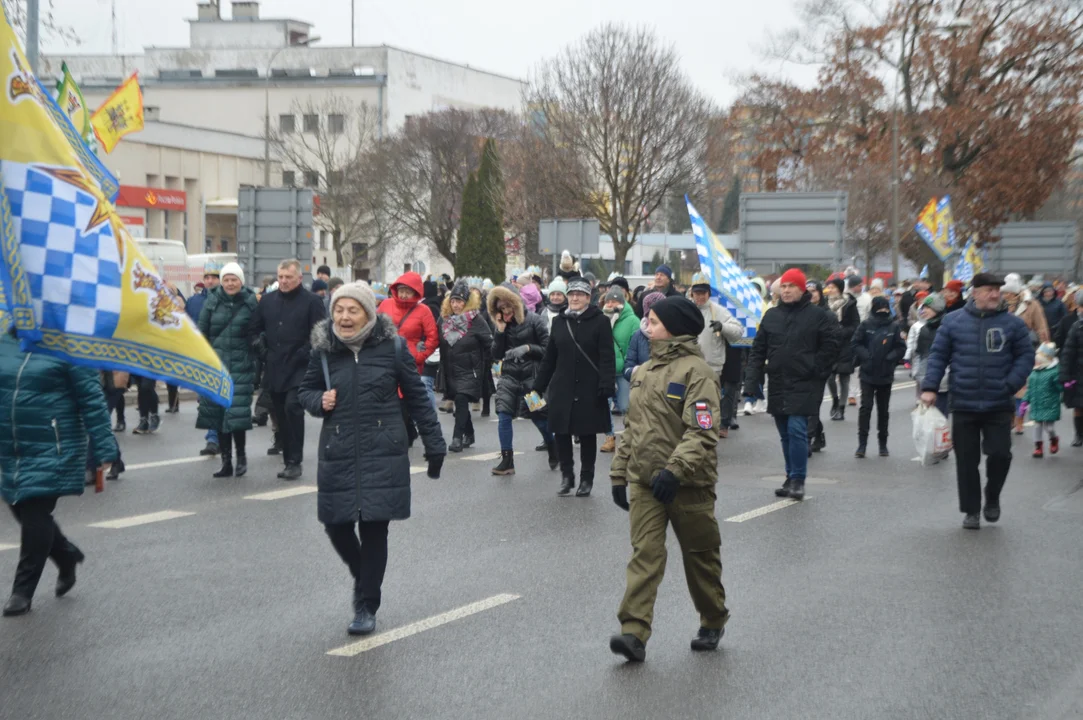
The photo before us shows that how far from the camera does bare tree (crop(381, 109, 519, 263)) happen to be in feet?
210

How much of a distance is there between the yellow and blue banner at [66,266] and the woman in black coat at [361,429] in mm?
583

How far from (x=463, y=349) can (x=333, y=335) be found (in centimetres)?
774

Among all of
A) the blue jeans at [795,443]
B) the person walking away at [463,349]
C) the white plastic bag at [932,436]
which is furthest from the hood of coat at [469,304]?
the white plastic bag at [932,436]

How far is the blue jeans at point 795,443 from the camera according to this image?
1141 cm

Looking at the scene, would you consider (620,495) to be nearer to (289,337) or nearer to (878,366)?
(289,337)

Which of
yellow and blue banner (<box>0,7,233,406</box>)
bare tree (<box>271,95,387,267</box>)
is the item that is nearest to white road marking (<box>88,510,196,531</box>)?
yellow and blue banner (<box>0,7,233,406</box>)

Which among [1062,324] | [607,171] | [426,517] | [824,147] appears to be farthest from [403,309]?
[824,147]

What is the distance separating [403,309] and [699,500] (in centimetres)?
728

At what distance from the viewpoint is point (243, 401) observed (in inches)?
488

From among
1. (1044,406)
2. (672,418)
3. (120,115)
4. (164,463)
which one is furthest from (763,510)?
(120,115)

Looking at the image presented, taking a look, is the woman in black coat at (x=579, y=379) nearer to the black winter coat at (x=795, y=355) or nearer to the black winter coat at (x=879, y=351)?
the black winter coat at (x=795, y=355)

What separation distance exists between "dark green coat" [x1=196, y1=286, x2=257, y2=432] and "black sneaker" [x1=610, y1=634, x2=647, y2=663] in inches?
269

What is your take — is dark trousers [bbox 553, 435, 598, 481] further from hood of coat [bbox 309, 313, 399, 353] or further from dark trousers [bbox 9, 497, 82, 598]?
dark trousers [bbox 9, 497, 82, 598]

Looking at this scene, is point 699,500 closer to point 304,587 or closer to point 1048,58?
point 304,587
